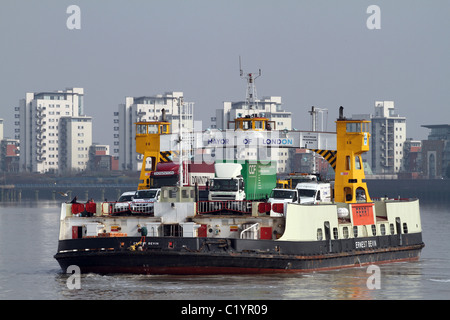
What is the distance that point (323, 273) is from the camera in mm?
42812

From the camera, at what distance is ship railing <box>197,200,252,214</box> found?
42000mm

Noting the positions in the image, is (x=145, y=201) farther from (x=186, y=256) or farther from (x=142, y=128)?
(x=142, y=128)

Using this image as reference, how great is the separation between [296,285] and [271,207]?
423 cm

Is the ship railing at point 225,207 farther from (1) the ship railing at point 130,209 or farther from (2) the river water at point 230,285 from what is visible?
(2) the river water at point 230,285

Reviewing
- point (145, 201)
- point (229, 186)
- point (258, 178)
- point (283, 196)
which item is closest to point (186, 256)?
point (145, 201)

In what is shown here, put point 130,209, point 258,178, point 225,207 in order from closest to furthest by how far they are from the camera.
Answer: point 225,207 → point 130,209 → point 258,178

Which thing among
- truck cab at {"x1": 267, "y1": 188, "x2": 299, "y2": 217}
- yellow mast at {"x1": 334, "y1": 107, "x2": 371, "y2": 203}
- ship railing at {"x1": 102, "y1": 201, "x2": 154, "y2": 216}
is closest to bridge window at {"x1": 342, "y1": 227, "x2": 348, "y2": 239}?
truck cab at {"x1": 267, "y1": 188, "x2": 299, "y2": 217}

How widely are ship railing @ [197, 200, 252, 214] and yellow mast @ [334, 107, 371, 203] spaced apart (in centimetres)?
975

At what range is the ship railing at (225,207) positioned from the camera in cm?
4200

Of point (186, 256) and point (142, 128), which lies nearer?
point (186, 256)

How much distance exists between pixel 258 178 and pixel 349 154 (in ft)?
22.1

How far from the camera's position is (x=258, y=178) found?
151 ft

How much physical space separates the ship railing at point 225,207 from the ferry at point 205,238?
1.9 inches

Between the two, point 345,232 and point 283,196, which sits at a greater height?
point 283,196
